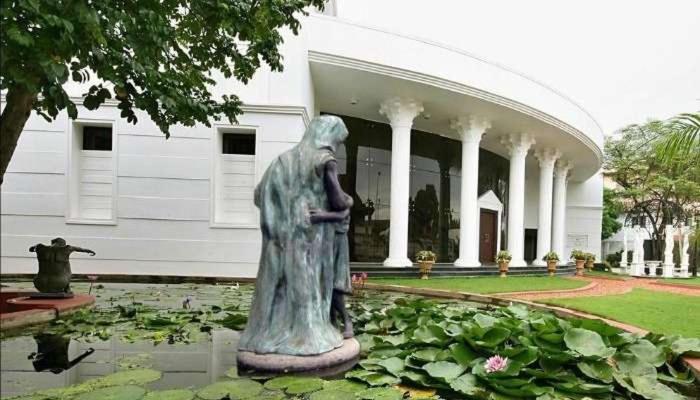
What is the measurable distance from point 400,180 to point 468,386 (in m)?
11.1

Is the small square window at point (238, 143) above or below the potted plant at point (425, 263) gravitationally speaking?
above

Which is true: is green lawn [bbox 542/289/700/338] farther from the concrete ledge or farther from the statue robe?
the statue robe

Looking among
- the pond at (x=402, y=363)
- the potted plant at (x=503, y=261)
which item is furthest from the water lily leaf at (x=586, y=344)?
the potted plant at (x=503, y=261)

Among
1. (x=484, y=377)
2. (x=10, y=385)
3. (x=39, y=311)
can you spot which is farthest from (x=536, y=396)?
(x=39, y=311)

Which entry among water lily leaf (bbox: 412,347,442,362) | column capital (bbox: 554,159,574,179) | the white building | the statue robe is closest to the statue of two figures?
the statue robe

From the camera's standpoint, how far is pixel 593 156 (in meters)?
22.7

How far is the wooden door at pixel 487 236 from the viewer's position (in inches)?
792

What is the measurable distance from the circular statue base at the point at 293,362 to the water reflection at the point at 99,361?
0.51 feet

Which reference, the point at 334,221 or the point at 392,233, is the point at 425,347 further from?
the point at 392,233

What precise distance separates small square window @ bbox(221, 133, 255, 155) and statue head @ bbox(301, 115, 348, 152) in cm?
859

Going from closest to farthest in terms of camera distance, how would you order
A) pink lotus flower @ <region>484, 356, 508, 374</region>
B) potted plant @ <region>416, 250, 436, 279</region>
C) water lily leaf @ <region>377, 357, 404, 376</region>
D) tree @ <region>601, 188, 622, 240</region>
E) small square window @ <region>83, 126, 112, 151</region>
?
pink lotus flower @ <region>484, 356, 508, 374</region> < water lily leaf @ <region>377, 357, 404, 376</region> < small square window @ <region>83, 126, 112, 151</region> < potted plant @ <region>416, 250, 436, 279</region> < tree @ <region>601, 188, 622, 240</region>

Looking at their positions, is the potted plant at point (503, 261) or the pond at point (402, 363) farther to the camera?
the potted plant at point (503, 261)

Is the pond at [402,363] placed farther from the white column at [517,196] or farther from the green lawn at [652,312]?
the white column at [517,196]

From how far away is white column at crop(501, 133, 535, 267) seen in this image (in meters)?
17.4
